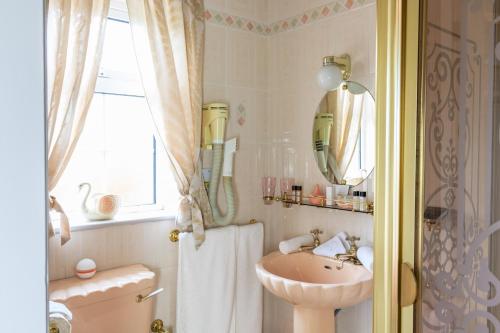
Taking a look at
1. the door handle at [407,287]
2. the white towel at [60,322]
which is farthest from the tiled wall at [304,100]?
the white towel at [60,322]

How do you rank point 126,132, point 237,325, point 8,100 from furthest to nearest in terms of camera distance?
point 237,325
point 126,132
point 8,100

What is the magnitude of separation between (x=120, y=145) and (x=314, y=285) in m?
1.17

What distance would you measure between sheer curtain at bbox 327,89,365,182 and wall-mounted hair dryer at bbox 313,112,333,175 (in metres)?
0.02

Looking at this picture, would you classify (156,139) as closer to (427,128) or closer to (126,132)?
(126,132)

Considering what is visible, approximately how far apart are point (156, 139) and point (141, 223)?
1.37 feet

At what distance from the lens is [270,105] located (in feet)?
8.19

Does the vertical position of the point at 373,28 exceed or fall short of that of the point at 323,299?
it exceeds it

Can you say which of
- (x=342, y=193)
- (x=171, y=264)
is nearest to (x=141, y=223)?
(x=171, y=264)

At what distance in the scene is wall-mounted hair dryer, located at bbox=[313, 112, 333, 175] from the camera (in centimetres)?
217

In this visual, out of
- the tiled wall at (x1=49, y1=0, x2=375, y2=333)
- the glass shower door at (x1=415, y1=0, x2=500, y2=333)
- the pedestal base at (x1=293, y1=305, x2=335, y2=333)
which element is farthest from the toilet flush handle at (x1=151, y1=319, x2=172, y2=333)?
the glass shower door at (x1=415, y1=0, x2=500, y2=333)

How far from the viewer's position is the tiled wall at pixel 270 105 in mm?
1975

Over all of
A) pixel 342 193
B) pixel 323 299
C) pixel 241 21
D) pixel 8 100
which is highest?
pixel 241 21

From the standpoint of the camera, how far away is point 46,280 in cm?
33

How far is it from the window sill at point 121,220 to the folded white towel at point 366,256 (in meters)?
0.94
